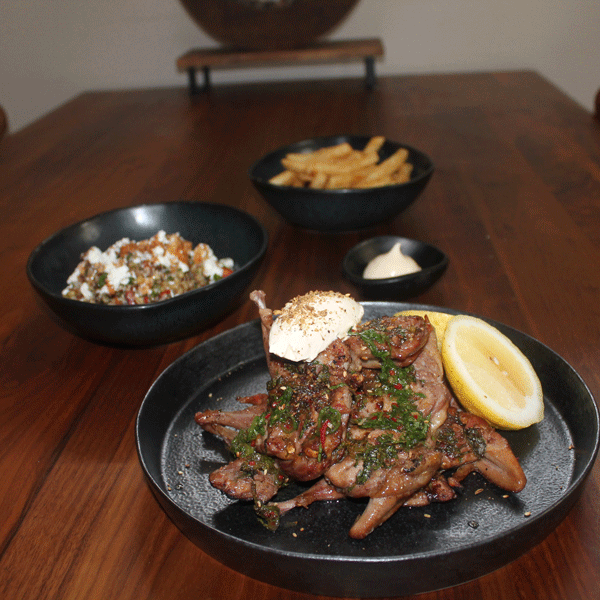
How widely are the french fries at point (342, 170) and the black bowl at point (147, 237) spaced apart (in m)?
0.49

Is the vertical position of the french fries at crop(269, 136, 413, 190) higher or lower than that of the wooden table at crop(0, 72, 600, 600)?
higher

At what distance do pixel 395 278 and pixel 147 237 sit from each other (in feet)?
3.34

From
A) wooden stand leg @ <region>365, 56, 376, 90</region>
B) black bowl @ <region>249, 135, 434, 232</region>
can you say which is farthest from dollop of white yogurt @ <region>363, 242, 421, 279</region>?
wooden stand leg @ <region>365, 56, 376, 90</region>

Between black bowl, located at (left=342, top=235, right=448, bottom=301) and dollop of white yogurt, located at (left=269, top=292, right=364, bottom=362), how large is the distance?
0.48 metres

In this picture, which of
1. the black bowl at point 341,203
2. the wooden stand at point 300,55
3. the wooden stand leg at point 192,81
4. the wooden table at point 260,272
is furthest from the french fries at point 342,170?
the wooden stand leg at point 192,81

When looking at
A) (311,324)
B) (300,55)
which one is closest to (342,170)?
(311,324)

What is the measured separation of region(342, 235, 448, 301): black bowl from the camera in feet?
6.72

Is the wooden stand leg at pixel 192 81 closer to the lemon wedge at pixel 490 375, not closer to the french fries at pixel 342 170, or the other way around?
the french fries at pixel 342 170

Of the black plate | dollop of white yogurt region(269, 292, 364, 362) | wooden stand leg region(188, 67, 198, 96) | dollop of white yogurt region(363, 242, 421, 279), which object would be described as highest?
dollop of white yogurt region(269, 292, 364, 362)

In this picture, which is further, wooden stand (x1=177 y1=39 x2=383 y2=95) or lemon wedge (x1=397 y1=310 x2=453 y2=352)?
wooden stand (x1=177 y1=39 x2=383 y2=95)

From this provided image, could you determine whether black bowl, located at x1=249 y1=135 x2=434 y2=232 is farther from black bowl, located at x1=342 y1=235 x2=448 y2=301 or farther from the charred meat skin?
the charred meat skin

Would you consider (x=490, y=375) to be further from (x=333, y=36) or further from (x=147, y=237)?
→ (x=333, y=36)

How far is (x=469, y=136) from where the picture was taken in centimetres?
395

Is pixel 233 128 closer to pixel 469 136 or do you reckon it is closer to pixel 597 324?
pixel 469 136
